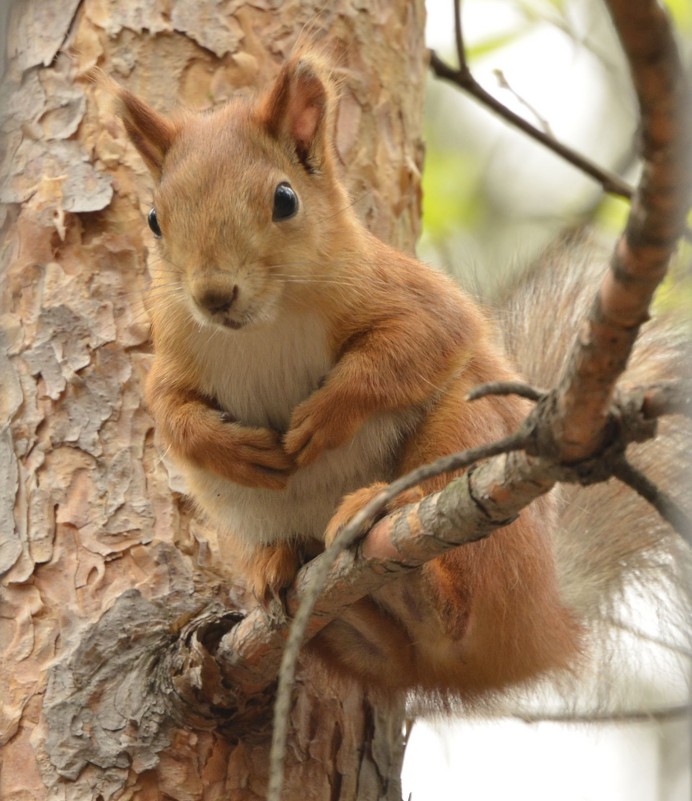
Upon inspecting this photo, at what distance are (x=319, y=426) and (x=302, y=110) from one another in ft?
1.95

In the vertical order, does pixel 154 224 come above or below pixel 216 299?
above

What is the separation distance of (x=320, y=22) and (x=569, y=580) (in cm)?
142

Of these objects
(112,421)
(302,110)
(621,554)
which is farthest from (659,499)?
(621,554)

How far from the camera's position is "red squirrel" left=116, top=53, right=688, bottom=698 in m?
1.89

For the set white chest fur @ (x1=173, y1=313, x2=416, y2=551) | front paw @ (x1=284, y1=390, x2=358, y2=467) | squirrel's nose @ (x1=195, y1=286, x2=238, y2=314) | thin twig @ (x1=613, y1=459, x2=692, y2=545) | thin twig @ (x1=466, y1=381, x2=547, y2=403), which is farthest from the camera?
white chest fur @ (x1=173, y1=313, x2=416, y2=551)

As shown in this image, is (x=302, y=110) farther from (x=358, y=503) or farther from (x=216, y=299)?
(x=358, y=503)

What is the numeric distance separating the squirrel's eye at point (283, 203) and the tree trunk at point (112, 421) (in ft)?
1.56

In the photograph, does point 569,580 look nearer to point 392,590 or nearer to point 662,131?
point 392,590

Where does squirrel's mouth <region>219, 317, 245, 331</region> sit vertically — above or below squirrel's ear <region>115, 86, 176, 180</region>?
below

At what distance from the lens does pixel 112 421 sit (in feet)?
7.52

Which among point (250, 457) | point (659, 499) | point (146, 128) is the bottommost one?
point (659, 499)

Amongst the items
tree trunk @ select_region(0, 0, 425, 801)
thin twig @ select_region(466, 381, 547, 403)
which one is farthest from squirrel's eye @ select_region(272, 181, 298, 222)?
thin twig @ select_region(466, 381, 547, 403)

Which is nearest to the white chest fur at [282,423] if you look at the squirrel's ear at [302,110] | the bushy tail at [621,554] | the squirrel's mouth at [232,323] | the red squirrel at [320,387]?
the red squirrel at [320,387]

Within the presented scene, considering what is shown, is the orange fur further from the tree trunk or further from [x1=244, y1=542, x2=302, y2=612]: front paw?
the tree trunk
